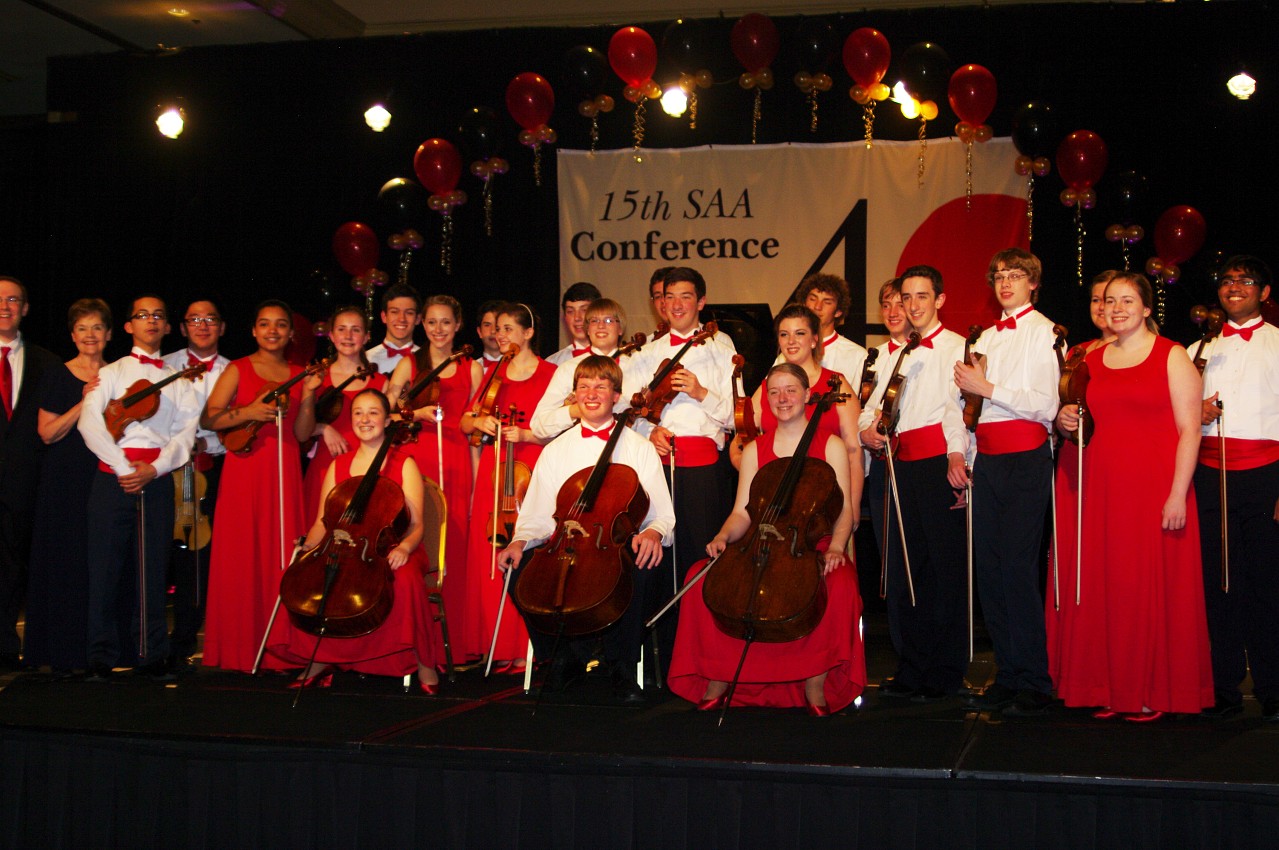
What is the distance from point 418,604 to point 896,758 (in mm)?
1900

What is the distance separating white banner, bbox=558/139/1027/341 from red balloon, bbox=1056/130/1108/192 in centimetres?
41

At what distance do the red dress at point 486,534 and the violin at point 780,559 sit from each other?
1.38m

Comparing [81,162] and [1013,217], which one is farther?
[81,162]

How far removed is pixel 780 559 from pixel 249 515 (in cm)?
235

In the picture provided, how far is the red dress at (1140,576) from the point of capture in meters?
3.74

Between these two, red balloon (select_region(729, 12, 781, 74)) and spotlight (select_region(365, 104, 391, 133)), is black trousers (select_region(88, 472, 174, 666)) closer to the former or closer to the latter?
spotlight (select_region(365, 104, 391, 133))

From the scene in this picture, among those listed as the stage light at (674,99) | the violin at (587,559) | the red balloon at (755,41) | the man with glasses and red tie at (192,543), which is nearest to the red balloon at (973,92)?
the red balloon at (755,41)

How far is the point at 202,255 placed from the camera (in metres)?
7.78

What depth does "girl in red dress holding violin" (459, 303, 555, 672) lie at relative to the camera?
15.9ft

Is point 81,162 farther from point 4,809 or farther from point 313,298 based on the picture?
point 4,809

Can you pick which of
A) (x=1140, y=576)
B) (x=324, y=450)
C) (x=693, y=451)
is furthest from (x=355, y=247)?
(x=1140, y=576)

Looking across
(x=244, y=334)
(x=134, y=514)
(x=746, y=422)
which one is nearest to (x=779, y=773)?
(x=746, y=422)

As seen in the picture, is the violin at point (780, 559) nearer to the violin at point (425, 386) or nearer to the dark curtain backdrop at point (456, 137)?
the violin at point (425, 386)

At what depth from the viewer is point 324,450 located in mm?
5160
